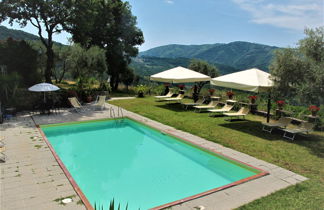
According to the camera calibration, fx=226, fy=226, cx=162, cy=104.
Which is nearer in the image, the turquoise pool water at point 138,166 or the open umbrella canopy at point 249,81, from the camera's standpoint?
the turquoise pool water at point 138,166

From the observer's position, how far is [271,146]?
7266 mm

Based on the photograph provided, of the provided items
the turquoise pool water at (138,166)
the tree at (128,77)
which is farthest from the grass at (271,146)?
the tree at (128,77)

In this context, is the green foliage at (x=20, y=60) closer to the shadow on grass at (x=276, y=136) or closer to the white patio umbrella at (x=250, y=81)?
the white patio umbrella at (x=250, y=81)

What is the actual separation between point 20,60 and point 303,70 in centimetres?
1656

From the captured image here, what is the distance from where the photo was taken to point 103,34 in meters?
23.1

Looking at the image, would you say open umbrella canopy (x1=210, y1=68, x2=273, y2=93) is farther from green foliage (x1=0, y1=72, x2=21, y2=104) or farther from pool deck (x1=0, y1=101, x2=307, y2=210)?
green foliage (x1=0, y1=72, x2=21, y2=104)

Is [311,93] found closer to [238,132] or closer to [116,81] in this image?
[238,132]

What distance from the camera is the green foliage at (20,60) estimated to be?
15.1m

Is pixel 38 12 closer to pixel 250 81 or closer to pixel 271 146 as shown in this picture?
pixel 250 81

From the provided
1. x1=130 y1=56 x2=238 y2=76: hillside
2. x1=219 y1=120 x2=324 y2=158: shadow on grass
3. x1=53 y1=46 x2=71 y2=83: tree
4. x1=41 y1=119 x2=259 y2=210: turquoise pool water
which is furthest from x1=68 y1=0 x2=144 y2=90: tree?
x1=219 y1=120 x2=324 y2=158: shadow on grass

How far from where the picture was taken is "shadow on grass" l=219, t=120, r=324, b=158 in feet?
23.7

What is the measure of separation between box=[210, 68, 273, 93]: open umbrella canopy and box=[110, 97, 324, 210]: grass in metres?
1.75

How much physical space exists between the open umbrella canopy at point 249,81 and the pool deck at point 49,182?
2810 millimetres

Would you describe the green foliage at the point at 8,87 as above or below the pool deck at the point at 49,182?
above
